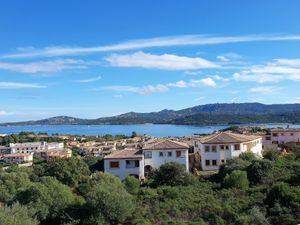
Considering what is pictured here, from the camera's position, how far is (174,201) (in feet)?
81.1

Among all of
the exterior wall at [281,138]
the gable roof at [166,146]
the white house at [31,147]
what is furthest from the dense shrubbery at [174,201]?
the white house at [31,147]

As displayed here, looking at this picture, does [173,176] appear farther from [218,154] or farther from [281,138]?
[281,138]

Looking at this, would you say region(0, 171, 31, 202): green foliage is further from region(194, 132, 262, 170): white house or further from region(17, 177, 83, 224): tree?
region(194, 132, 262, 170): white house

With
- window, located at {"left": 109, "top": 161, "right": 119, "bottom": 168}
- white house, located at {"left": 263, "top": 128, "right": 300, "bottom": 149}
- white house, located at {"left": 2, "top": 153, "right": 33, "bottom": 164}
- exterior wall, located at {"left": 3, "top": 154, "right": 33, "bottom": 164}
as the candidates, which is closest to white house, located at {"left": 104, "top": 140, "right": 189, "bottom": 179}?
window, located at {"left": 109, "top": 161, "right": 119, "bottom": 168}

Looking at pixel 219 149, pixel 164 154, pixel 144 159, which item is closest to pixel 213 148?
pixel 219 149

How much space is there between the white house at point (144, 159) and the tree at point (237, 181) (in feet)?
26.4

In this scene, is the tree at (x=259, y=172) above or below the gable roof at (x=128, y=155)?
below

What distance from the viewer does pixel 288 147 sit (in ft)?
148

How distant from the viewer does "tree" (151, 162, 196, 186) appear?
3003cm

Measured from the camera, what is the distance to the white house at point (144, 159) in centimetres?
3553

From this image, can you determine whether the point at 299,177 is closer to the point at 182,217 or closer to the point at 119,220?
the point at 182,217

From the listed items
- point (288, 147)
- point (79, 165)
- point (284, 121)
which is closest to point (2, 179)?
point (79, 165)

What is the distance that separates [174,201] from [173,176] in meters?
5.76

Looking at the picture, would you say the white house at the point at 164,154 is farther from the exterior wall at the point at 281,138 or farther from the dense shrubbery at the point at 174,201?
the exterior wall at the point at 281,138
